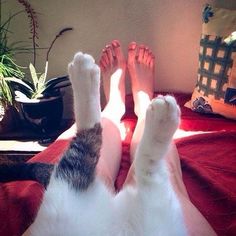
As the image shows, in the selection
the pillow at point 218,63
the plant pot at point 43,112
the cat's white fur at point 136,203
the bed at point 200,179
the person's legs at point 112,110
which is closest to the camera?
the cat's white fur at point 136,203

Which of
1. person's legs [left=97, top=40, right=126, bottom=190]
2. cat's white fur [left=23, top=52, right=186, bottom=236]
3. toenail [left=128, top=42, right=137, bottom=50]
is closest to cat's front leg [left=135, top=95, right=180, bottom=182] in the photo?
cat's white fur [left=23, top=52, right=186, bottom=236]

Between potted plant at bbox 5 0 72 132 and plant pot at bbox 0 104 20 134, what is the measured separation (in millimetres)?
92

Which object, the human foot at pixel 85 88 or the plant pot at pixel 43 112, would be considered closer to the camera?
the human foot at pixel 85 88

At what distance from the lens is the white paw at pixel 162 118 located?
22.6 inches

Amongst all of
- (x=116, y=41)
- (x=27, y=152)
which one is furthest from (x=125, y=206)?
(x=116, y=41)

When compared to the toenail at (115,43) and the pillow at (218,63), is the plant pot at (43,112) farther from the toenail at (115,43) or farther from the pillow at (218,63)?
the pillow at (218,63)

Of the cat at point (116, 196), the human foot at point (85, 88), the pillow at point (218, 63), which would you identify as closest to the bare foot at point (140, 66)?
the pillow at point (218, 63)

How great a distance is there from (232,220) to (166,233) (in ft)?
0.77

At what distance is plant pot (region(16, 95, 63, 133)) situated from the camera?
1357mm

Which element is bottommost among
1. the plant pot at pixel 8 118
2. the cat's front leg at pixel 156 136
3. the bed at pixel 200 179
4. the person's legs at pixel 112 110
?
the plant pot at pixel 8 118

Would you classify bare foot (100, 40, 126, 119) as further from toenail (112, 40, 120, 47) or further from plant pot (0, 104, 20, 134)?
plant pot (0, 104, 20, 134)

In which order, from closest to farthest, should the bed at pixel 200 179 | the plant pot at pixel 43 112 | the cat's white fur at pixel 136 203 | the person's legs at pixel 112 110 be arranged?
the cat's white fur at pixel 136 203
the bed at pixel 200 179
the person's legs at pixel 112 110
the plant pot at pixel 43 112

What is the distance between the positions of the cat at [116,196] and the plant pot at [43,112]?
739 mm

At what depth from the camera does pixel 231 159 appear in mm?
930
